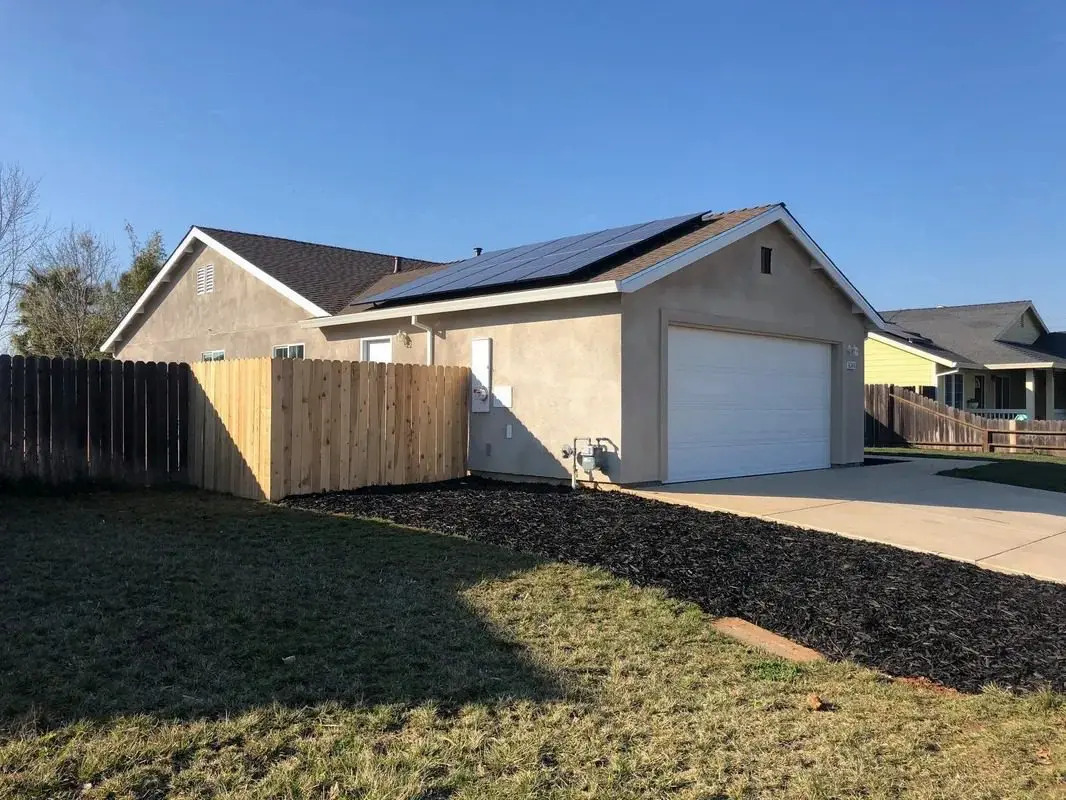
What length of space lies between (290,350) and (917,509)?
12.8 m

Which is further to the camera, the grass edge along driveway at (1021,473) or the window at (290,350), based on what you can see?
the window at (290,350)

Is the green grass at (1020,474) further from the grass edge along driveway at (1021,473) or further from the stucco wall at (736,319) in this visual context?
the stucco wall at (736,319)

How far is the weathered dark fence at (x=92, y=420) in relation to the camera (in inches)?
426

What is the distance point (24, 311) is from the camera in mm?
30203

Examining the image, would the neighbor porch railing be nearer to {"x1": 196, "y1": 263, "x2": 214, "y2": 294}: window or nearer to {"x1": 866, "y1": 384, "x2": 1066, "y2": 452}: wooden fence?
{"x1": 866, "y1": 384, "x2": 1066, "y2": 452}: wooden fence

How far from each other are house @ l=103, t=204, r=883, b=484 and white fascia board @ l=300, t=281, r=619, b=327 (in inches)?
1.2

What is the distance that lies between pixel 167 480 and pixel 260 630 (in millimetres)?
7769

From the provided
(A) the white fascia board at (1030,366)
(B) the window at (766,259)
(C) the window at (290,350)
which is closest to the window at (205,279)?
(C) the window at (290,350)

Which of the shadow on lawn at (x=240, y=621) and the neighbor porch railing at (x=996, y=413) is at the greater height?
the neighbor porch railing at (x=996, y=413)

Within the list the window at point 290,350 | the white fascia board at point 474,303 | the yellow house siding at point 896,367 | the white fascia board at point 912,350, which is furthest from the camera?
the yellow house siding at point 896,367

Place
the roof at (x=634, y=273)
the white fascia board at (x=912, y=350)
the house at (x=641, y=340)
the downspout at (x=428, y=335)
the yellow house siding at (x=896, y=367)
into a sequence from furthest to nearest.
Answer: the yellow house siding at (x=896, y=367)
the white fascia board at (x=912, y=350)
the downspout at (x=428, y=335)
the house at (x=641, y=340)
the roof at (x=634, y=273)

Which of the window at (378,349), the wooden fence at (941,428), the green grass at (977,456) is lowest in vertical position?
the green grass at (977,456)

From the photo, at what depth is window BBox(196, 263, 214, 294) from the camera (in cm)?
1988

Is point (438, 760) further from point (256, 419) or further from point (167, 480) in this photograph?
point (167, 480)
